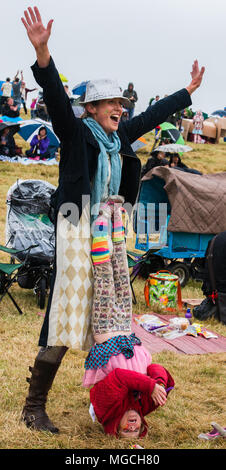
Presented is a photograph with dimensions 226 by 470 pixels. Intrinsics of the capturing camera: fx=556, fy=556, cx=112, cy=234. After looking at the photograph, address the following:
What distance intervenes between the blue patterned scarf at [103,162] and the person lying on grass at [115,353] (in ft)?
0.27

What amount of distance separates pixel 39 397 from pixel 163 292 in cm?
375

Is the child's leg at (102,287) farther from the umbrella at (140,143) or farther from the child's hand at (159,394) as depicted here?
the umbrella at (140,143)

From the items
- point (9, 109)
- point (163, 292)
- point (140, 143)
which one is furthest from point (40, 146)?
point (163, 292)

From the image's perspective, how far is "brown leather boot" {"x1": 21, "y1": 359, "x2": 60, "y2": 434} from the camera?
3.12 meters

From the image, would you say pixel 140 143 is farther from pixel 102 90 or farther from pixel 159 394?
pixel 159 394

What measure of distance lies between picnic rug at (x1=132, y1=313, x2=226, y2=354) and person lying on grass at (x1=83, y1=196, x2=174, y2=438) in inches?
81.2

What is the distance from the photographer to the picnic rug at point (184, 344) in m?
5.21

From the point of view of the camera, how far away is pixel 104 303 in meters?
2.94

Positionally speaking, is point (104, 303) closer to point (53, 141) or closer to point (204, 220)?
point (204, 220)

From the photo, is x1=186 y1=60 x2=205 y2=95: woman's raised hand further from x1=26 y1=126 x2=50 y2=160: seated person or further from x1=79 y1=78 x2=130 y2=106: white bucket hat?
x1=26 y1=126 x2=50 y2=160: seated person

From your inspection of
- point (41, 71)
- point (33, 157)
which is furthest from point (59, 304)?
point (33, 157)

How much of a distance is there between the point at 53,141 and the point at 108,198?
1414 centimetres

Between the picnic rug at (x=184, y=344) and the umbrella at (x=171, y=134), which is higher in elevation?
the umbrella at (x=171, y=134)

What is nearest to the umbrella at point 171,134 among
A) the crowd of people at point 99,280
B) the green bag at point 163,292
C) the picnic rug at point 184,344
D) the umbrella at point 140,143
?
the umbrella at point 140,143
